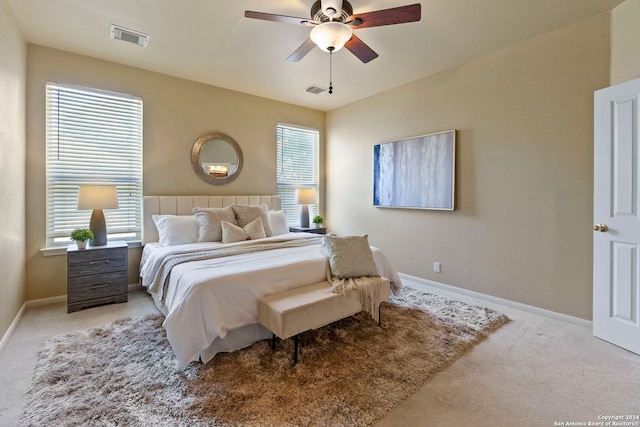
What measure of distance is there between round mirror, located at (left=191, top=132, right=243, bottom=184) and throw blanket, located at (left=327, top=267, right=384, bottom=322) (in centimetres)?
261

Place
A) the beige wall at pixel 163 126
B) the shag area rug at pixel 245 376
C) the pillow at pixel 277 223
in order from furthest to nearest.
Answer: the pillow at pixel 277 223, the beige wall at pixel 163 126, the shag area rug at pixel 245 376

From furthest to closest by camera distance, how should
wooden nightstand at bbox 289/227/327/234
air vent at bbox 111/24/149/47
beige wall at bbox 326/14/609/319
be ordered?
wooden nightstand at bbox 289/227/327/234 < air vent at bbox 111/24/149/47 < beige wall at bbox 326/14/609/319

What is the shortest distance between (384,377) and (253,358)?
0.95 meters

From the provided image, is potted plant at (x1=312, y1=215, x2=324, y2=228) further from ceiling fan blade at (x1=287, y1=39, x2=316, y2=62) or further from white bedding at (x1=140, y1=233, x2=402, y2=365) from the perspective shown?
ceiling fan blade at (x1=287, y1=39, x2=316, y2=62)

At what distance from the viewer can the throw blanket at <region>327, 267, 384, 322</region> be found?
2529 millimetres

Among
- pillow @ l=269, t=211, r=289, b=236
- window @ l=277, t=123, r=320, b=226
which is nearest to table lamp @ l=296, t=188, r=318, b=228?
window @ l=277, t=123, r=320, b=226

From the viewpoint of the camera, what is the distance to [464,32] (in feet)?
9.56

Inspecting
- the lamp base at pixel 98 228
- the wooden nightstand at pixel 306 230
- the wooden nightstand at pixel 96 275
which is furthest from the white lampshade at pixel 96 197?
the wooden nightstand at pixel 306 230

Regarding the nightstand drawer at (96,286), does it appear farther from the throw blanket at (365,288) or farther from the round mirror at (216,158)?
the throw blanket at (365,288)

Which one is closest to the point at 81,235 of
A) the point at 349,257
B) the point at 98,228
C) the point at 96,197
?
the point at 98,228

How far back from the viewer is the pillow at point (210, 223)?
3578 millimetres

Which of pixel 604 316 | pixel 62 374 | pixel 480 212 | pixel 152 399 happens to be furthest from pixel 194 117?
pixel 604 316

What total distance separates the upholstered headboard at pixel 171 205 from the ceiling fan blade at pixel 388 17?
9.68 feet

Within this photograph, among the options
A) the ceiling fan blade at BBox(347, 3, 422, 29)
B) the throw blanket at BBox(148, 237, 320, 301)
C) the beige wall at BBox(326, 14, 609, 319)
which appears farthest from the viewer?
the beige wall at BBox(326, 14, 609, 319)
